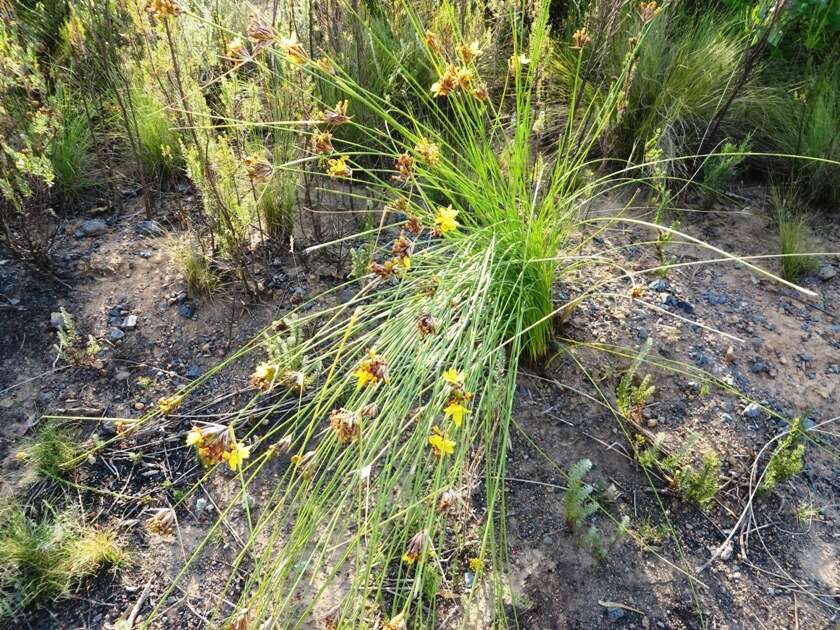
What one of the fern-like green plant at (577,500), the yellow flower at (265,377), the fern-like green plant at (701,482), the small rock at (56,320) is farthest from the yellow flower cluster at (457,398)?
the small rock at (56,320)

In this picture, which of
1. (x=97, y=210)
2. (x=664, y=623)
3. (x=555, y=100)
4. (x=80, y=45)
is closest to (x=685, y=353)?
(x=664, y=623)

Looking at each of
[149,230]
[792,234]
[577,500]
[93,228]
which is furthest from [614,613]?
[93,228]

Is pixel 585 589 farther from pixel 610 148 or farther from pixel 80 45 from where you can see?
pixel 80 45

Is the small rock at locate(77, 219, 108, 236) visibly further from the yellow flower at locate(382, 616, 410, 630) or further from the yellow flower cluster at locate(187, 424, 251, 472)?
the yellow flower at locate(382, 616, 410, 630)

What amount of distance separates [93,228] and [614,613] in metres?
2.54

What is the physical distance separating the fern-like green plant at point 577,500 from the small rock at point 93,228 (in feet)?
7.32

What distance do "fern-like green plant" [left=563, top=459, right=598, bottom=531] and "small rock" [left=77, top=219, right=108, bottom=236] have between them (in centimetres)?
223

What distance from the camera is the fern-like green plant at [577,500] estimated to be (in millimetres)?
1791

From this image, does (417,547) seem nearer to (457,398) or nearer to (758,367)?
(457,398)

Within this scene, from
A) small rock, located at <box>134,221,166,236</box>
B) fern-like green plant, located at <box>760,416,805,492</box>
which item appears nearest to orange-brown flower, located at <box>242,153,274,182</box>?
small rock, located at <box>134,221,166,236</box>

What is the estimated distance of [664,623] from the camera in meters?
1.76

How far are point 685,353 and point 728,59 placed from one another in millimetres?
1703

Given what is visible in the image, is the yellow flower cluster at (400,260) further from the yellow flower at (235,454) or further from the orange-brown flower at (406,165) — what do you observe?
the yellow flower at (235,454)

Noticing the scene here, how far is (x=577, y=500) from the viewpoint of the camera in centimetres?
180
